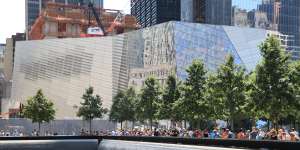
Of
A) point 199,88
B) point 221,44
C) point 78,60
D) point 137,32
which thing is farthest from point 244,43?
point 199,88

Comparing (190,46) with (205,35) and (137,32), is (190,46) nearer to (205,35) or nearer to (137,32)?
(205,35)

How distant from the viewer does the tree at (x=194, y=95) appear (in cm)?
6216

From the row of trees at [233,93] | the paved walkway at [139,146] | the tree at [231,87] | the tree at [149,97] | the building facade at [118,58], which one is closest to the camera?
the paved walkway at [139,146]

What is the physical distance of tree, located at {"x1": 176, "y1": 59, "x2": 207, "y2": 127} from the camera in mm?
62156

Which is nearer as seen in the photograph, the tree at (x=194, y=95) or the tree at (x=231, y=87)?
the tree at (x=231, y=87)

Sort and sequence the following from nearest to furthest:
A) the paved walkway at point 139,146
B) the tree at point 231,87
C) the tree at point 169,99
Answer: the paved walkway at point 139,146 < the tree at point 231,87 < the tree at point 169,99

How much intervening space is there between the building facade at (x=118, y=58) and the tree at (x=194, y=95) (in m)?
55.1

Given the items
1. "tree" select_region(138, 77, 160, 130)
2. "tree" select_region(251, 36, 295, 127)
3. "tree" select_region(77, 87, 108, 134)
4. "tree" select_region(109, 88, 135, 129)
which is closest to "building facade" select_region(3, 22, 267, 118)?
"tree" select_region(109, 88, 135, 129)

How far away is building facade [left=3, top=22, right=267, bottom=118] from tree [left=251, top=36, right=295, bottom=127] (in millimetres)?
74656

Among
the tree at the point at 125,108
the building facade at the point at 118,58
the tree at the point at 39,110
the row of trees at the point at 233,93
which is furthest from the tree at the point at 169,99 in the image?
the building facade at the point at 118,58

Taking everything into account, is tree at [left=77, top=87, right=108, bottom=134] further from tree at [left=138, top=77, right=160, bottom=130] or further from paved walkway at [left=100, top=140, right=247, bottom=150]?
paved walkway at [left=100, top=140, right=247, bottom=150]

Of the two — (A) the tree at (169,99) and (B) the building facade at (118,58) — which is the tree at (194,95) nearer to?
(A) the tree at (169,99)

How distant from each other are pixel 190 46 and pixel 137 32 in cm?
1970

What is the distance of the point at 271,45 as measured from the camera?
1729 inches
